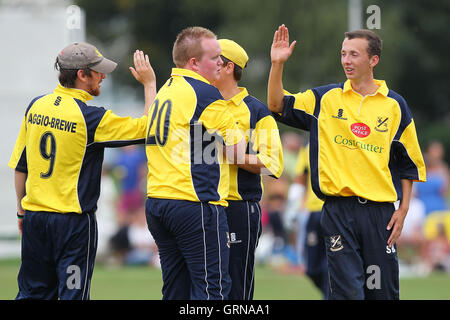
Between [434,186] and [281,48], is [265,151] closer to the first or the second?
[281,48]

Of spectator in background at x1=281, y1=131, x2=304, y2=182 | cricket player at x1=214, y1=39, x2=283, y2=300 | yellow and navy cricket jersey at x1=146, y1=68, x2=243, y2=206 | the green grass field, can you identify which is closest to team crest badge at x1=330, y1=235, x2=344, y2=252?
cricket player at x1=214, y1=39, x2=283, y2=300

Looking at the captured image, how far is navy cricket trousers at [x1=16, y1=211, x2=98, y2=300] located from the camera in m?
5.86

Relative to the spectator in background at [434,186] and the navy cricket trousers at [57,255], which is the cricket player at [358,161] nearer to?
the navy cricket trousers at [57,255]

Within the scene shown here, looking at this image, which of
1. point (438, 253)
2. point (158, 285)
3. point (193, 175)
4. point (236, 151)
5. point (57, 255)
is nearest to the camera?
point (193, 175)

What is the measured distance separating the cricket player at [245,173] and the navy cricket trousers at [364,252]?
0.68 m

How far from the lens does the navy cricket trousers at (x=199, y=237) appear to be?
559 centimetres

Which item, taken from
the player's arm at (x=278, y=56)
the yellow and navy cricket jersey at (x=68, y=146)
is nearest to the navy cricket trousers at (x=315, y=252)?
the player's arm at (x=278, y=56)

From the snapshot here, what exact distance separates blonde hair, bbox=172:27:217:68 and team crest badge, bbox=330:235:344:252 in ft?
5.87

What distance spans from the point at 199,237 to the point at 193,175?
1.48ft

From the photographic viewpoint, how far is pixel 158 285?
1180 cm

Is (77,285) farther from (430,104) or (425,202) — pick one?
(430,104)

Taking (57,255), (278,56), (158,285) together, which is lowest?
(158,285)

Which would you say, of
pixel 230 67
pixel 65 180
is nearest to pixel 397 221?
pixel 230 67

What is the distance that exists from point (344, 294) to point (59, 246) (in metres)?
2.22
